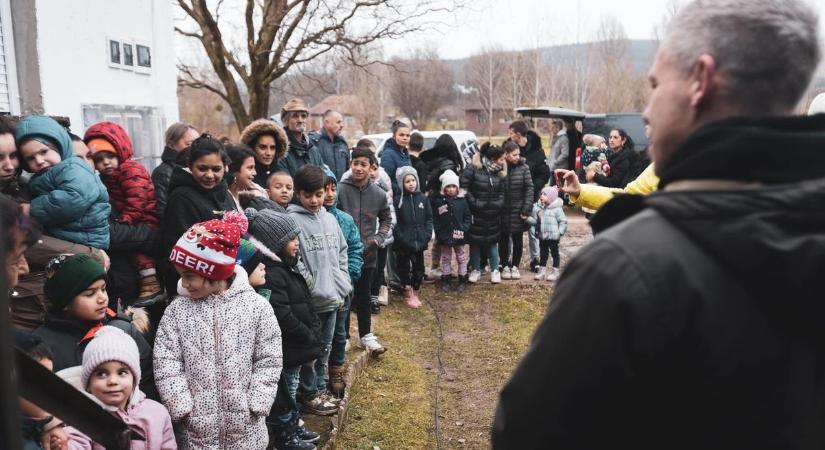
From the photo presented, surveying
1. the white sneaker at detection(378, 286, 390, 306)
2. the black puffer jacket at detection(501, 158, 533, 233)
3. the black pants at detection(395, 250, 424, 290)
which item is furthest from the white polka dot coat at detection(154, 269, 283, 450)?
the black puffer jacket at detection(501, 158, 533, 233)

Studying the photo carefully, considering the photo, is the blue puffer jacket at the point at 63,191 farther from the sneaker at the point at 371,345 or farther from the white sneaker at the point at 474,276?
the white sneaker at the point at 474,276

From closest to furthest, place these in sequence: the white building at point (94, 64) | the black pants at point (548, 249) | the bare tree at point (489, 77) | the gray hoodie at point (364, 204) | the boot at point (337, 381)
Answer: the boot at point (337, 381) < the white building at point (94, 64) < the gray hoodie at point (364, 204) < the black pants at point (548, 249) < the bare tree at point (489, 77)

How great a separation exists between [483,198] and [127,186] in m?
5.03

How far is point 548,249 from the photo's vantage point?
29.8 ft

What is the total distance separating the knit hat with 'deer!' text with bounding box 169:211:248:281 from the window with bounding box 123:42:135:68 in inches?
188

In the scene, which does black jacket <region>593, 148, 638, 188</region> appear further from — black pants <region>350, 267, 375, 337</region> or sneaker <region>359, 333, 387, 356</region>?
sneaker <region>359, 333, 387, 356</region>

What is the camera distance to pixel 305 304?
407 centimetres

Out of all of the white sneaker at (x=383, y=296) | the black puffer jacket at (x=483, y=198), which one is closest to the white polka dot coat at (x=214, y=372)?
the white sneaker at (x=383, y=296)

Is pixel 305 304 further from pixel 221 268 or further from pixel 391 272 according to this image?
pixel 391 272

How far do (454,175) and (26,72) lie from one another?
4.80 meters

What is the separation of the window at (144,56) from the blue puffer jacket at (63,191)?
4255 mm

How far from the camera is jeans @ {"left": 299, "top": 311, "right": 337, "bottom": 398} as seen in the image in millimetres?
4691

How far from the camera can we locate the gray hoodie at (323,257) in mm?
4582

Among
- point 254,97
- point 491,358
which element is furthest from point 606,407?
point 254,97
